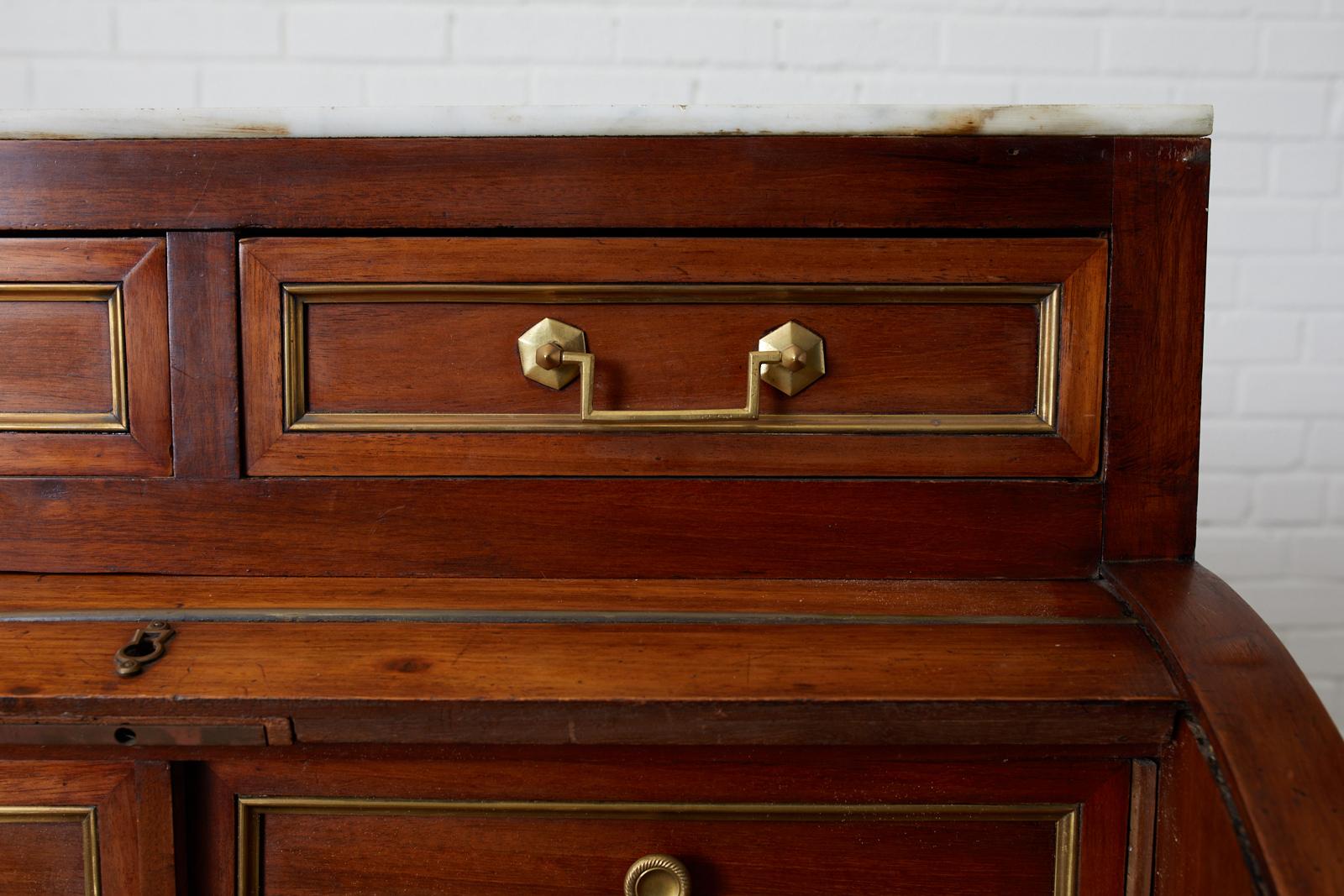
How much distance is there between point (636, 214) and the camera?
52 cm

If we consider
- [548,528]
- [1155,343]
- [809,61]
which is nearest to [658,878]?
[548,528]

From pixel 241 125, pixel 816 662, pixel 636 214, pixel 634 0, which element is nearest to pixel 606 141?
pixel 636 214

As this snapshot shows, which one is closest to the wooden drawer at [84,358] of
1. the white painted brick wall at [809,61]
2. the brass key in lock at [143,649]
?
the brass key in lock at [143,649]

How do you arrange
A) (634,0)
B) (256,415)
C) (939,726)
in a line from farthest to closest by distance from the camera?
1. (634,0)
2. (256,415)
3. (939,726)

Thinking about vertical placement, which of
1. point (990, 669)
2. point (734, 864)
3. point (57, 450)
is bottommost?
point (734, 864)

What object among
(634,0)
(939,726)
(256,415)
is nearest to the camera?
(939,726)

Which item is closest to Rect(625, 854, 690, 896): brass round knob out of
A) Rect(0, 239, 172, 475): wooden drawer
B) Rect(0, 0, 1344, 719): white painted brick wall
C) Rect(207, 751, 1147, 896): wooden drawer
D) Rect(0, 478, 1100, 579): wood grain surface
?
Rect(207, 751, 1147, 896): wooden drawer

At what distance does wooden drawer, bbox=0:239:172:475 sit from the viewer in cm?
52

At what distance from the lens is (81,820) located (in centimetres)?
47

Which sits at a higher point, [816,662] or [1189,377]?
[1189,377]

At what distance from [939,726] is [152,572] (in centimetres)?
46

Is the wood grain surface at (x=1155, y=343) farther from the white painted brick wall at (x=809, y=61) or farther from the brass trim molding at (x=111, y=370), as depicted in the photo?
the white painted brick wall at (x=809, y=61)

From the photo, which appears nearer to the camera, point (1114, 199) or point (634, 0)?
point (1114, 199)

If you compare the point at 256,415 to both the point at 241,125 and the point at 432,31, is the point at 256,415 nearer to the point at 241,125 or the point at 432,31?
the point at 241,125
